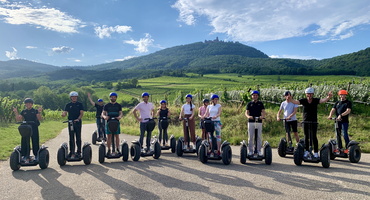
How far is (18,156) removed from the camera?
758 centimetres

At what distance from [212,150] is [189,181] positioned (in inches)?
85.0

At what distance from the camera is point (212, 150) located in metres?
8.27

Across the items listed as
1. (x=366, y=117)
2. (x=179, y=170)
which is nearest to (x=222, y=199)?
(x=179, y=170)

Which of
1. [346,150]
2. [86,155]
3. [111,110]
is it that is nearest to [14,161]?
[86,155]

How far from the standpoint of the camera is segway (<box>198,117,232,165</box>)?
26.0 feet

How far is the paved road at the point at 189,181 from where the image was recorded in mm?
5379

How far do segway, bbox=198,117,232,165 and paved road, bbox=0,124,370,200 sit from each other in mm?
207

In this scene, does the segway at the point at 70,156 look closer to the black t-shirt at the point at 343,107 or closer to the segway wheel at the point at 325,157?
the segway wheel at the point at 325,157

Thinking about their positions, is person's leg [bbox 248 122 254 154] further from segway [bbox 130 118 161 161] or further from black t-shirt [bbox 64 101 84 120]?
black t-shirt [bbox 64 101 84 120]

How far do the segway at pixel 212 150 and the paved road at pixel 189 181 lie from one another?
207mm

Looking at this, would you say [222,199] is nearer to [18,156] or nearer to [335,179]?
[335,179]

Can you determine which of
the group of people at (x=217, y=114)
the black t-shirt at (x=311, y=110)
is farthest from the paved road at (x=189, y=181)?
the black t-shirt at (x=311, y=110)

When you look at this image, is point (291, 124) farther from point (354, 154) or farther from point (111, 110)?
point (111, 110)

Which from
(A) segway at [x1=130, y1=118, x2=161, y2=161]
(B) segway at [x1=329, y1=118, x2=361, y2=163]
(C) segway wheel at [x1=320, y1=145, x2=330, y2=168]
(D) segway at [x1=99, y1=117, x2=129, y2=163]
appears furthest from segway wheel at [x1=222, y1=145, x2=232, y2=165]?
(B) segway at [x1=329, y1=118, x2=361, y2=163]
